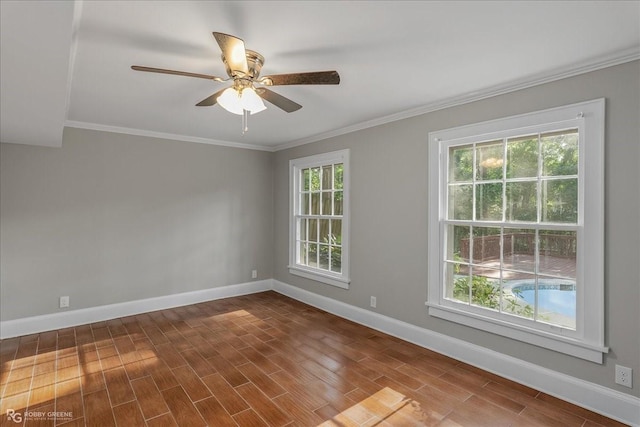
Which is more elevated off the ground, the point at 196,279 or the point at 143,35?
the point at 143,35

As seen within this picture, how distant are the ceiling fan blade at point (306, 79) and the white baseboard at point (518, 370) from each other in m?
2.54

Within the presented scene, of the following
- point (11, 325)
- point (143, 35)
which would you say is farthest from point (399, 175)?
point (11, 325)

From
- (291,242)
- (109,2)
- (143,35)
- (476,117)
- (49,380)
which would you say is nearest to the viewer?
(109,2)

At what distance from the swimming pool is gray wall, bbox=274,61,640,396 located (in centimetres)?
22

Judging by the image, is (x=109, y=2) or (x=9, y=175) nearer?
(x=109, y=2)

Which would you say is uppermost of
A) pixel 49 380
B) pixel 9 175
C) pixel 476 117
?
pixel 476 117

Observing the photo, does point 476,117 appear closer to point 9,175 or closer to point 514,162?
point 514,162

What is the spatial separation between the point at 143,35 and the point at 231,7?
633mm

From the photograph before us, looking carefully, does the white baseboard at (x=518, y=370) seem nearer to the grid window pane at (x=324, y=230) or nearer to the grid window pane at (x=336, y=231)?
the grid window pane at (x=336, y=231)

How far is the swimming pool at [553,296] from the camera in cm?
243

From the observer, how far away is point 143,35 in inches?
76.0

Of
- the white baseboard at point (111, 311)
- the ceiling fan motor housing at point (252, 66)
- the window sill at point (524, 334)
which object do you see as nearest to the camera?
the ceiling fan motor housing at point (252, 66)

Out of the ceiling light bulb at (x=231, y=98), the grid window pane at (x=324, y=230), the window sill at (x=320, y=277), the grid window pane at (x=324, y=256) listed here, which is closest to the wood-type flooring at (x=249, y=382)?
the window sill at (x=320, y=277)

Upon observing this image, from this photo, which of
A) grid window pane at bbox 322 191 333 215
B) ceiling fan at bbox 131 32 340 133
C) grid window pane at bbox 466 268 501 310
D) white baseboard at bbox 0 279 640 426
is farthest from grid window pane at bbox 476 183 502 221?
grid window pane at bbox 322 191 333 215
